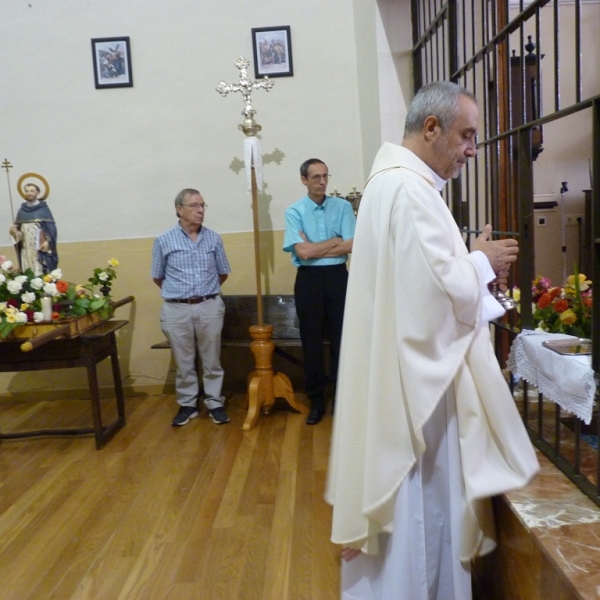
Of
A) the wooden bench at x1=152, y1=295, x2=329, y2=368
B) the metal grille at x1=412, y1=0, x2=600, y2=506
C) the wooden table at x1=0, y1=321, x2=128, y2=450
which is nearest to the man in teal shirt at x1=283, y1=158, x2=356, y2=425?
the wooden bench at x1=152, y1=295, x2=329, y2=368

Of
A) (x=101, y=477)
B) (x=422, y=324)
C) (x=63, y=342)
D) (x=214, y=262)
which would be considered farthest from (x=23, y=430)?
(x=422, y=324)

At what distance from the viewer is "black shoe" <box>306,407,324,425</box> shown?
380cm

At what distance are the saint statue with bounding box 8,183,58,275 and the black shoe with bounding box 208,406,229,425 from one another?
149 cm

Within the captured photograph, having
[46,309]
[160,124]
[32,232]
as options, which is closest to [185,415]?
[46,309]

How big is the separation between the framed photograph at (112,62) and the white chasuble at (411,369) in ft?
11.2

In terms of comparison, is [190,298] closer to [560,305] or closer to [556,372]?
[560,305]

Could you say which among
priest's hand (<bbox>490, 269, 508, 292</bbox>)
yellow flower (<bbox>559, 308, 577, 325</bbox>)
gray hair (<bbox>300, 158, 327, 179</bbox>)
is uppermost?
gray hair (<bbox>300, 158, 327, 179</bbox>)

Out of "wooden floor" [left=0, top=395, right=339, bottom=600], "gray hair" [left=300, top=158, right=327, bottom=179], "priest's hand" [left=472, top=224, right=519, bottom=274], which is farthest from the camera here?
"gray hair" [left=300, top=158, right=327, bottom=179]

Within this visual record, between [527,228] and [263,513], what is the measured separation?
1.67 m

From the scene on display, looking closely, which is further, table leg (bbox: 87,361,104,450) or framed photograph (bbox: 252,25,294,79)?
framed photograph (bbox: 252,25,294,79)

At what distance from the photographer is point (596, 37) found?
4.17 meters

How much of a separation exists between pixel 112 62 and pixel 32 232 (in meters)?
1.47

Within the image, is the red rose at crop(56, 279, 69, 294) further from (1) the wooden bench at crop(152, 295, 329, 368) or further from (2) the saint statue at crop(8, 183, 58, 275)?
(1) the wooden bench at crop(152, 295, 329, 368)

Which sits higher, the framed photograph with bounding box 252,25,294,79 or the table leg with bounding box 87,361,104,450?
the framed photograph with bounding box 252,25,294,79
